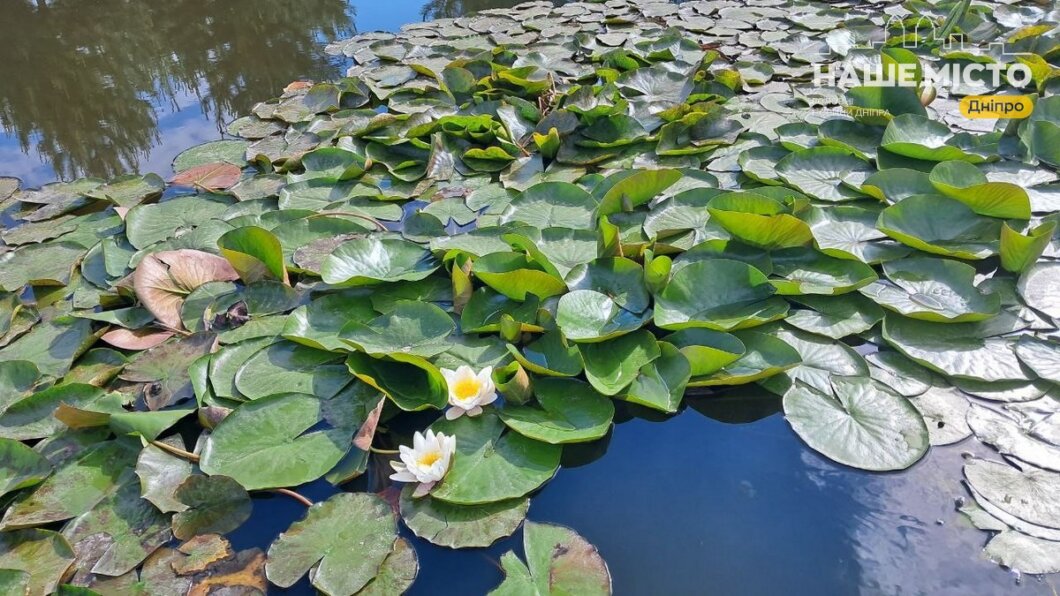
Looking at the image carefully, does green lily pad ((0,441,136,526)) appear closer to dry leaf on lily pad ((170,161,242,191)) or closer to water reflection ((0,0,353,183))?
dry leaf on lily pad ((170,161,242,191))

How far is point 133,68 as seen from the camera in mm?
4930

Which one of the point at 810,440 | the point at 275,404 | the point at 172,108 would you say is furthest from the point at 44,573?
the point at 172,108

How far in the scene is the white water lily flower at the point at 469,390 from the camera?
1795mm

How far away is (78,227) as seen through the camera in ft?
9.68

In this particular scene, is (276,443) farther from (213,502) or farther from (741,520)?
(741,520)

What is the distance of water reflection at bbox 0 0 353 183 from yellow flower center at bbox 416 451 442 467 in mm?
2844

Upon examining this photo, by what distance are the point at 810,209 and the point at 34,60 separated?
590cm

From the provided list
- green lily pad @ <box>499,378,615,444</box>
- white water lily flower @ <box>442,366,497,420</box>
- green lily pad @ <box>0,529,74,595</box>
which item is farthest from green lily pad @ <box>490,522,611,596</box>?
green lily pad @ <box>0,529,74,595</box>

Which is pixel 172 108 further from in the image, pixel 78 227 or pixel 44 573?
pixel 44 573

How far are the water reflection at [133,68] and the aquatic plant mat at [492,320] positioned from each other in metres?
0.61

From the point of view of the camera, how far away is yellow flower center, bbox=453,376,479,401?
180 cm

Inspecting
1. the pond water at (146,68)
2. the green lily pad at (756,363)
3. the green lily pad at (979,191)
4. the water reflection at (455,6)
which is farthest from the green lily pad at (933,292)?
the water reflection at (455,6)

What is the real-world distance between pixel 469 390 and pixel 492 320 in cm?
38

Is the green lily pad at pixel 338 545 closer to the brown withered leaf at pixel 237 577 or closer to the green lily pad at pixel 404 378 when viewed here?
the brown withered leaf at pixel 237 577
